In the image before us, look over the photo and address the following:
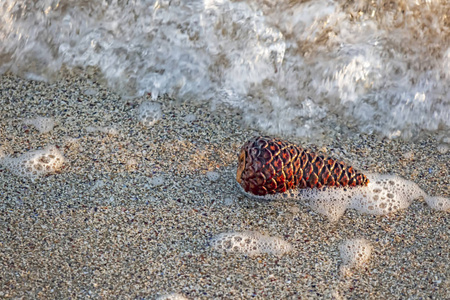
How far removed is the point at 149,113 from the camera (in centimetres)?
260

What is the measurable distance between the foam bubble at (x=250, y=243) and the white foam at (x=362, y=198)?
222 millimetres

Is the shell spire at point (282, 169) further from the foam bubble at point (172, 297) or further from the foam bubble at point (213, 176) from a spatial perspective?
the foam bubble at point (172, 297)

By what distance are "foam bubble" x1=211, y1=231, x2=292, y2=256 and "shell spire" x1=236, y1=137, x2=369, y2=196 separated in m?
0.22

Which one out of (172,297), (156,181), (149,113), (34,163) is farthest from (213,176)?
(34,163)

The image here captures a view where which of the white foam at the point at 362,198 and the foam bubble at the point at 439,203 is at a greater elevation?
the foam bubble at the point at 439,203

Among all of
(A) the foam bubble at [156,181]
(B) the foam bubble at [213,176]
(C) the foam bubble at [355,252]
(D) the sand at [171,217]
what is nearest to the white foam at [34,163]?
(D) the sand at [171,217]

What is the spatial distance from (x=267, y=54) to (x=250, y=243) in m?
1.25

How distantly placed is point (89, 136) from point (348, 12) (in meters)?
1.78

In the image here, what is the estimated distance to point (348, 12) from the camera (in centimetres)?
305

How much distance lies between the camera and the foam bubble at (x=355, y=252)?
2.05 metres

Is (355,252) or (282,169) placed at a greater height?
(282,169)

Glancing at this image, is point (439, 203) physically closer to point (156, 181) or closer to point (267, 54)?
point (267, 54)

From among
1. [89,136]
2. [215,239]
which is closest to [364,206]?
[215,239]

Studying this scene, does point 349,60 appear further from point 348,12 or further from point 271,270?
point 271,270
